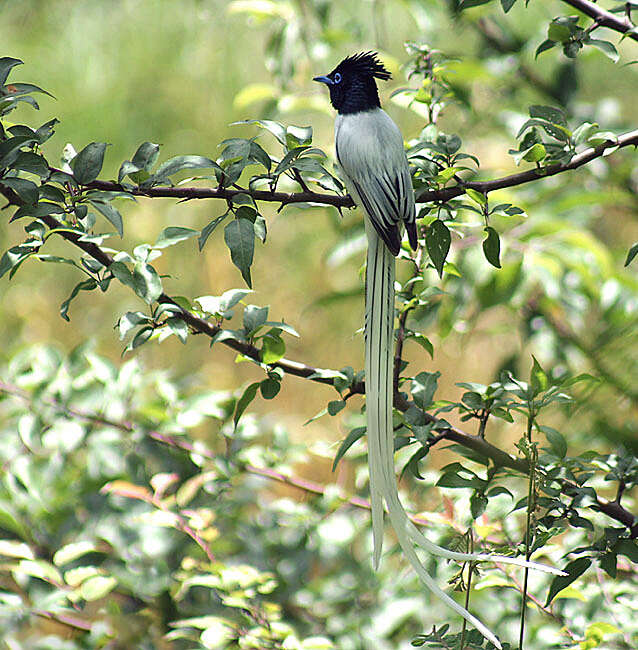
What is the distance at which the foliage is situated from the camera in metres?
0.53

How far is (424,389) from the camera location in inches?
24.5

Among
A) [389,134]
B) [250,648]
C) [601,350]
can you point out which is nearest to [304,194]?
[389,134]

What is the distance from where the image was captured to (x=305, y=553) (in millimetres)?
963

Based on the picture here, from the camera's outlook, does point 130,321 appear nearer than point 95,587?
Yes

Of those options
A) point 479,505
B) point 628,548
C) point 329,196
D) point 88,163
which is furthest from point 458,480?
point 88,163

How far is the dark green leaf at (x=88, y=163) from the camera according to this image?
0.51m

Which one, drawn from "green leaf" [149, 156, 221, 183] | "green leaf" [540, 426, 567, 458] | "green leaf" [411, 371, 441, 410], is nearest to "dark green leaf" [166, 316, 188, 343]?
"green leaf" [149, 156, 221, 183]

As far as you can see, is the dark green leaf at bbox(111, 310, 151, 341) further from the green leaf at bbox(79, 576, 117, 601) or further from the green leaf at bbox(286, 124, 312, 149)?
the green leaf at bbox(79, 576, 117, 601)

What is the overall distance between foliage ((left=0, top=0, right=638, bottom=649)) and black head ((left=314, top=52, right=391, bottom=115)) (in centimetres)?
5

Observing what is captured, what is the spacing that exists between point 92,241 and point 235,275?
178 cm

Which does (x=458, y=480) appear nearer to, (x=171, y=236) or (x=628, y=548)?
(x=628, y=548)

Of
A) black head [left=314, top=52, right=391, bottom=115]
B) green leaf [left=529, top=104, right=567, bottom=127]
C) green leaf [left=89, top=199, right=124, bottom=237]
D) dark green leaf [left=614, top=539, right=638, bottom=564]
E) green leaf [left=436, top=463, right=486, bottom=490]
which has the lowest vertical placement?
dark green leaf [left=614, top=539, right=638, bottom=564]

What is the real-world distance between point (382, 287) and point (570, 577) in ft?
0.84

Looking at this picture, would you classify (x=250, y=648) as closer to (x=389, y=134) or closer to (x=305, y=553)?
(x=305, y=553)
